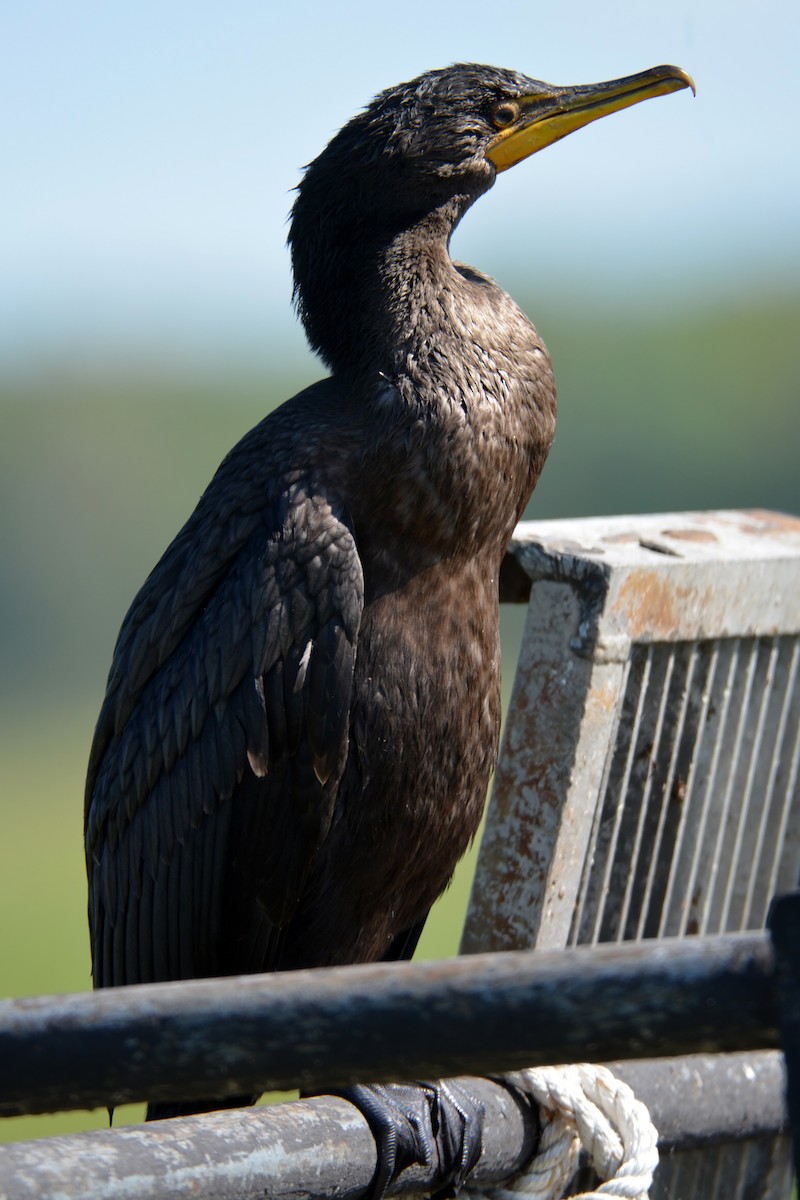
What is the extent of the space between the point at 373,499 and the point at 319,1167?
3.97 ft

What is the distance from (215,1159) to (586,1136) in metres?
0.77

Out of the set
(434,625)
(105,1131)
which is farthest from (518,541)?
(105,1131)

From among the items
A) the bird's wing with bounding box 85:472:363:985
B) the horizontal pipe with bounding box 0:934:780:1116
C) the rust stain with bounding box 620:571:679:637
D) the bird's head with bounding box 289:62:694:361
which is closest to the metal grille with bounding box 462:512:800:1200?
the rust stain with bounding box 620:571:679:637

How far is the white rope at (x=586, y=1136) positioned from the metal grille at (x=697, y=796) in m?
0.61

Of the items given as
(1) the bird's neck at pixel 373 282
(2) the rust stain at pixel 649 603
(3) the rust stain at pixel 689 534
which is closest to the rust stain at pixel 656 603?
(2) the rust stain at pixel 649 603

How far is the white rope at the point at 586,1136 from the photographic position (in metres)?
1.92

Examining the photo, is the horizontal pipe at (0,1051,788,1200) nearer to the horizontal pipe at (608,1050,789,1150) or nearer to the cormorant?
the horizontal pipe at (608,1050,789,1150)

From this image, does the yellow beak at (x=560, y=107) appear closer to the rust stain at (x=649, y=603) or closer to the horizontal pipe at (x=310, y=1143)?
the rust stain at (x=649, y=603)

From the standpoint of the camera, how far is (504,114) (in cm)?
282

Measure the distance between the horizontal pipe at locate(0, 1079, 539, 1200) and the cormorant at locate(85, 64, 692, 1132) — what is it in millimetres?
720

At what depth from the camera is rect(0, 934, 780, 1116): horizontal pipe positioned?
87cm

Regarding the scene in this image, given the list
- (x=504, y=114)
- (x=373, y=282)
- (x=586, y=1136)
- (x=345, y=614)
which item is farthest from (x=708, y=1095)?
(x=504, y=114)

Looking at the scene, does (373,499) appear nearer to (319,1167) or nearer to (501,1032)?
(319,1167)

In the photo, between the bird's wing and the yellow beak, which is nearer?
the bird's wing
